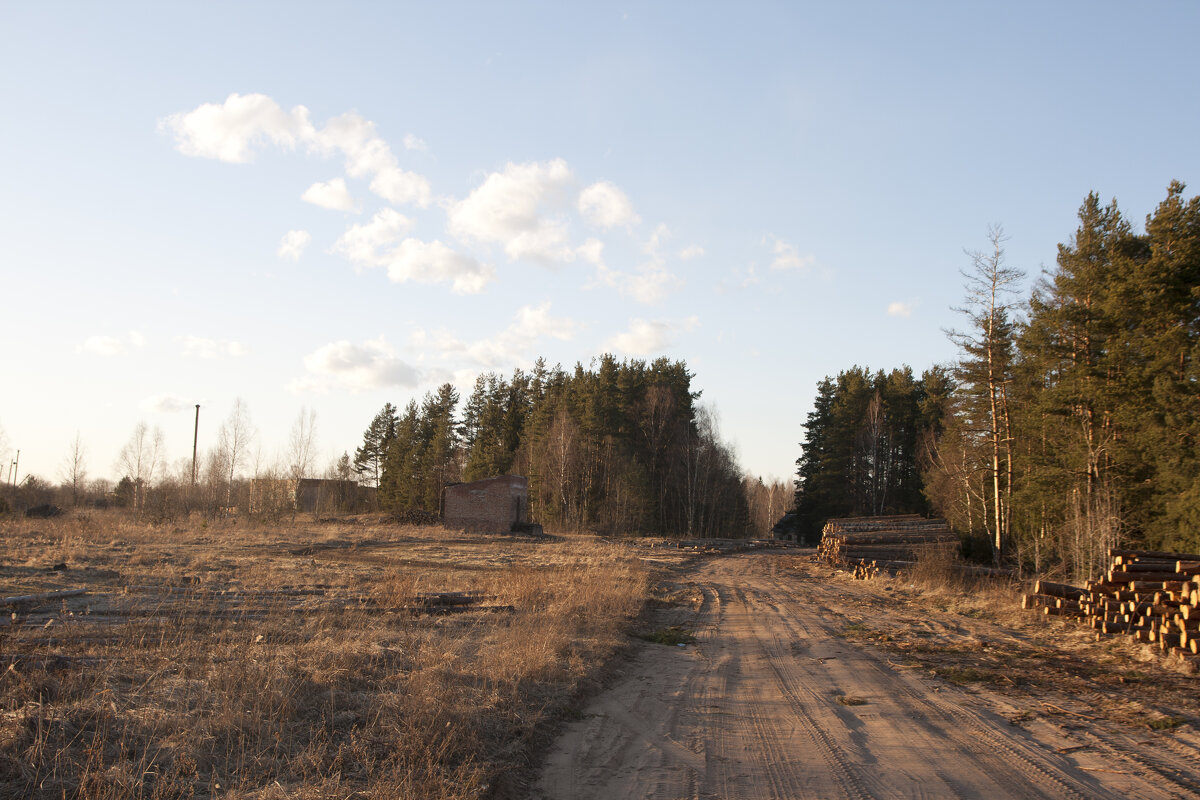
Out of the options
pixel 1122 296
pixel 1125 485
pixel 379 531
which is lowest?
pixel 379 531

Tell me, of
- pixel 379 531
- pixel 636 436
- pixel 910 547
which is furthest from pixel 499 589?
pixel 636 436

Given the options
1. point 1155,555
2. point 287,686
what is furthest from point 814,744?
point 1155,555

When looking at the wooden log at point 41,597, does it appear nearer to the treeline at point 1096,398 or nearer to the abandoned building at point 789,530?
the treeline at point 1096,398

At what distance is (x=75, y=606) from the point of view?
11062 millimetres

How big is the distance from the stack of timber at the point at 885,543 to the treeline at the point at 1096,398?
2.22 m

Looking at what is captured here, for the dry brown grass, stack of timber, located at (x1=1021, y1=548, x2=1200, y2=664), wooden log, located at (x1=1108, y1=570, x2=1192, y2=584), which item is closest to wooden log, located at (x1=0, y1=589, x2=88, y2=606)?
the dry brown grass

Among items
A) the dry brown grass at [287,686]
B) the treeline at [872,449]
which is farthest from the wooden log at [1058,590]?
the treeline at [872,449]

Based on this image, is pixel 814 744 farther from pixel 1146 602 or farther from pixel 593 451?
pixel 593 451

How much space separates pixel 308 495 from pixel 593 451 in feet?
122

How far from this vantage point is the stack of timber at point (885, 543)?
80.7 feet

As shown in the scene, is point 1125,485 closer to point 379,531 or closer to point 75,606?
point 75,606

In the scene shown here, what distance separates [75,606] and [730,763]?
1120cm

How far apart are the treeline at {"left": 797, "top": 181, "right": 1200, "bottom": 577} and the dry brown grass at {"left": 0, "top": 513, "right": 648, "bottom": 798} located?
15.2 meters

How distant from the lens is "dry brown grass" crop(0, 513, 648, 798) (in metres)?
4.55
